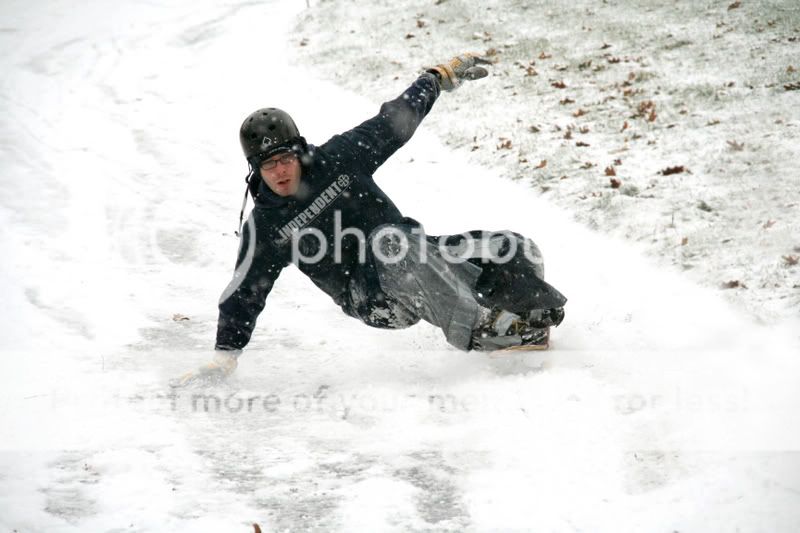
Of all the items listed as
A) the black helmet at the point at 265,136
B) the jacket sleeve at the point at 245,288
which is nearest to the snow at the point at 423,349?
the jacket sleeve at the point at 245,288

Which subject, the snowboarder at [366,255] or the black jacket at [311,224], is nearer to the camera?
the snowboarder at [366,255]

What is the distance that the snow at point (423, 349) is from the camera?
375 centimetres

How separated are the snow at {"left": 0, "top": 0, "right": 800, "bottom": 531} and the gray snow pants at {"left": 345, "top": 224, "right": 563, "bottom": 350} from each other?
48cm

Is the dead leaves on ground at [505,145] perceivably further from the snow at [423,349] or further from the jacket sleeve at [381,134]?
the jacket sleeve at [381,134]

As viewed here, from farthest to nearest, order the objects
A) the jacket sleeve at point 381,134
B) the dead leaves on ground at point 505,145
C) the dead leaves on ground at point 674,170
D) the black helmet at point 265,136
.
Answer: the dead leaves on ground at point 505,145 < the dead leaves on ground at point 674,170 < the jacket sleeve at point 381,134 < the black helmet at point 265,136

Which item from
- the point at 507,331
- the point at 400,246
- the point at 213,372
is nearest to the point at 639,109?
the point at 507,331

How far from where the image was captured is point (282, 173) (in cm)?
536

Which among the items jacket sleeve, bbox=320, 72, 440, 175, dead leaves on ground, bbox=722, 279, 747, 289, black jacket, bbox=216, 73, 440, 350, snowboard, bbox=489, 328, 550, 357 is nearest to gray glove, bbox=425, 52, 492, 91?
jacket sleeve, bbox=320, 72, 440, 175

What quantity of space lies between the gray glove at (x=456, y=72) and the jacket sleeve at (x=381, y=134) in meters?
0.25

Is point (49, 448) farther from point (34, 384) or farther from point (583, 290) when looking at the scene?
point (583, 290)

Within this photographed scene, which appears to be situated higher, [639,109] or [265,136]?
[265,136]

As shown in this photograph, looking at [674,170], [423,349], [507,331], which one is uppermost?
[674,170]

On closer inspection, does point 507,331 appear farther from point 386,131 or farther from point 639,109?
point 639,109

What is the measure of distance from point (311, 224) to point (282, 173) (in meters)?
0.41
